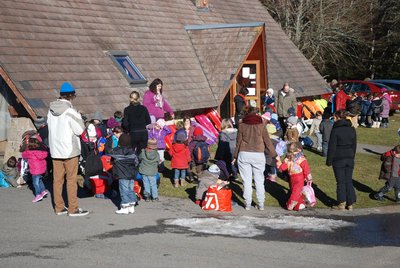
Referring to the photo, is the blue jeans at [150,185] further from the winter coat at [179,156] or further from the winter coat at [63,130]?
the winter coat at [63,130]

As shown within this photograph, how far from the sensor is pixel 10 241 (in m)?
9.64

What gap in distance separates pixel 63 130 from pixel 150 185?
257 cm

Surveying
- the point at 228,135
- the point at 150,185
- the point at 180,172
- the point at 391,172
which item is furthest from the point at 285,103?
the point at 150,185

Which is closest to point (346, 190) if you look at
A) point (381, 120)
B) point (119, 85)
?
point (119, 85)

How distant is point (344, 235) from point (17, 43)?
9.57 meters

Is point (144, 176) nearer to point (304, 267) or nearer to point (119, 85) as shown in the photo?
point (304, 267)

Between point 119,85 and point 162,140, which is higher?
point 119,85

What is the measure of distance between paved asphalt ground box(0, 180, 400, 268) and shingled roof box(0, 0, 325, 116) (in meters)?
4.67

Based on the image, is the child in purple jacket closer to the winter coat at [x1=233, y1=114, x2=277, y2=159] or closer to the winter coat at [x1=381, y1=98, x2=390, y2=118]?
the winter coat at [x1=233, y1=114, x2=277, y2=159]

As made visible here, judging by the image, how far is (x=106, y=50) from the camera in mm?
19375

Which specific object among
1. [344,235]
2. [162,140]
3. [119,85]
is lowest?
[344,235]

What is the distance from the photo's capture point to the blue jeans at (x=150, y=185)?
42.9 ft

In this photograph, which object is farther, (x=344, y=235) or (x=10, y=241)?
(x=344, y=235)

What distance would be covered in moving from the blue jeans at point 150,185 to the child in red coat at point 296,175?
2.44m
